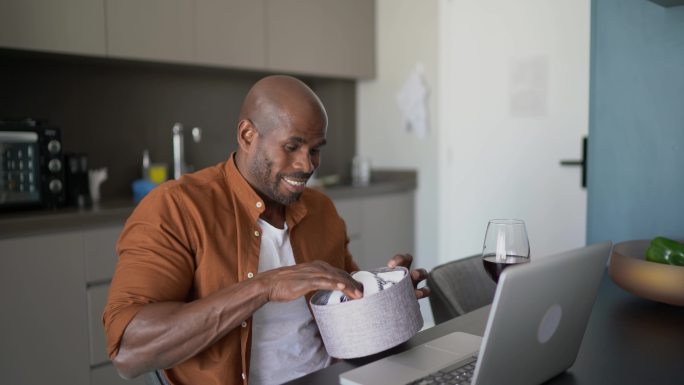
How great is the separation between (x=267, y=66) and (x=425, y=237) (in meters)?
1.49

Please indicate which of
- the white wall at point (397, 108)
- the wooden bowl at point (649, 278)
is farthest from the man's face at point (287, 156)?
the white wall at point (397, 108)

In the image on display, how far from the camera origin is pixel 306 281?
1034 millimetres

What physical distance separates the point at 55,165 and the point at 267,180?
161 centimetres

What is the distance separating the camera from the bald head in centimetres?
130

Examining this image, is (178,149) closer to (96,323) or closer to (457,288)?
(96,323)

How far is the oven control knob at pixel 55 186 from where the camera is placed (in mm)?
2582

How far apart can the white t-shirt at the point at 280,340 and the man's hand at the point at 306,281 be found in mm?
235

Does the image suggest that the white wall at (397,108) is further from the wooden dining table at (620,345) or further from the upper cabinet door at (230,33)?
the wooden dining table at (620,345)

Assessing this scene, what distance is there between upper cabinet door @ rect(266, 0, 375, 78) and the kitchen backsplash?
282 millimetres

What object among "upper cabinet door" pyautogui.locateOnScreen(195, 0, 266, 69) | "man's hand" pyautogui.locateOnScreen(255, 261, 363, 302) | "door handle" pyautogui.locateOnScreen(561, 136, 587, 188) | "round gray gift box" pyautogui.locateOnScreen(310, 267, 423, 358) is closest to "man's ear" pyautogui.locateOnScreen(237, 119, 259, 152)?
"man's hand" pyautogui.locateOnScreen(255, 261, 363, 302)

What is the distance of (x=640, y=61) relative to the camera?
1.65 m

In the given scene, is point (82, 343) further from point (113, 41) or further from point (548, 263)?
point (548, 263)

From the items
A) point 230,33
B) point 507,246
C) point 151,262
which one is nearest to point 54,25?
point 230,33

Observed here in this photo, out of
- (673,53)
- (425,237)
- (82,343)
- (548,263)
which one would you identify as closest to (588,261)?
(548,263)
